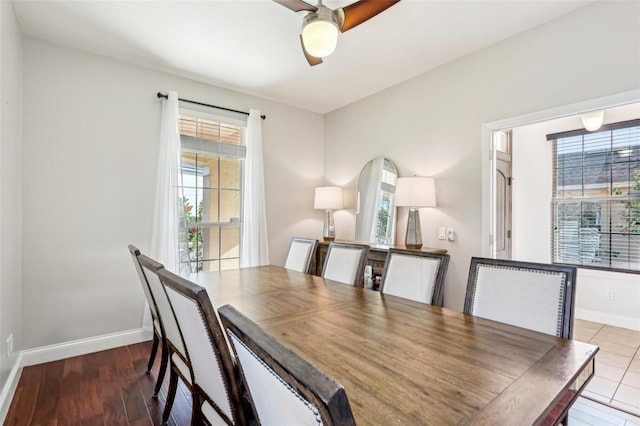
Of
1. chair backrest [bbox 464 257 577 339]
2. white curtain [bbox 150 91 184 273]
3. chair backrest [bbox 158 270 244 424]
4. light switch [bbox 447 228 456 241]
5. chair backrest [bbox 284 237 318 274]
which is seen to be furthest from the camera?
white curtain [bbox 150 91 184 273]

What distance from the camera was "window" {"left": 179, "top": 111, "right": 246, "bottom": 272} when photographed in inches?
140

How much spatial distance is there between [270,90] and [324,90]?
0.65 meters

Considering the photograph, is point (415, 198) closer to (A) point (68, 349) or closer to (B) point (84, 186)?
(B) point (84, 186)

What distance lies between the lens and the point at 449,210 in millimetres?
3160

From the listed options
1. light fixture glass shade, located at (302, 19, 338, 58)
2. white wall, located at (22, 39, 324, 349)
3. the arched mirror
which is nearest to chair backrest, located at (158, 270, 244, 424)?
light fixture glass shade, located at (302, 19, 338, 58)

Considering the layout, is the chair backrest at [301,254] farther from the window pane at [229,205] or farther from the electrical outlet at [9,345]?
the electrical outlet at [9,345]

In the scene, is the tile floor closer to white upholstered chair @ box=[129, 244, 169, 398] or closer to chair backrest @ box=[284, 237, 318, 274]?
chair backrest @ box=[284, 237, 318, 274]

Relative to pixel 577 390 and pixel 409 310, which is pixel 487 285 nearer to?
pixel 409 310

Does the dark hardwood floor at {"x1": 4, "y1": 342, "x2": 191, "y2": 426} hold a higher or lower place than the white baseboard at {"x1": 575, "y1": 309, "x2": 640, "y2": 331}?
lower

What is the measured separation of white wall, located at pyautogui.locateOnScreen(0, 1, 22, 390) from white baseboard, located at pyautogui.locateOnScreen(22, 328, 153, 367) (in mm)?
156

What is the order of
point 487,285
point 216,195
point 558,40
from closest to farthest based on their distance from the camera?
point 487,285, point 558,40, point 216,195

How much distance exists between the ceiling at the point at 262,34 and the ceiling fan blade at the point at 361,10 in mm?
327

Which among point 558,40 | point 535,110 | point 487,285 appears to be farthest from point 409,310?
point 558,40

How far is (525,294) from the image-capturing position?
1550mm
